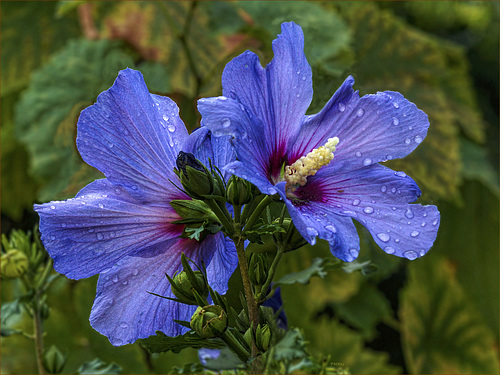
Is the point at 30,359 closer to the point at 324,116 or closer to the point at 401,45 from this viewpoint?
the point at 324,116

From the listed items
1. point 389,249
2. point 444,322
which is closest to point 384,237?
point 389,249

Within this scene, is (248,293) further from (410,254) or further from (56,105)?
(56,105)

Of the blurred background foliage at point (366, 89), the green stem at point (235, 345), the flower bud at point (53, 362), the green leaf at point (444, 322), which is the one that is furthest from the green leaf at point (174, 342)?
the green leaf at point (444, 322)

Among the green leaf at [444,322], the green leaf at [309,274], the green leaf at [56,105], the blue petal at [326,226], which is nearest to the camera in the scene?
the blue petal at [326,226]

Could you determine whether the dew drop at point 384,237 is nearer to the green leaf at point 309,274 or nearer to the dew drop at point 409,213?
the dew drop at point 409,213

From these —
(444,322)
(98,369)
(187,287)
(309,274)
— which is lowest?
(444,322)

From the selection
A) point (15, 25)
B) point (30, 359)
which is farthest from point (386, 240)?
point (15, 25)

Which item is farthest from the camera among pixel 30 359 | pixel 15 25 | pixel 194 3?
pixel 15 25
